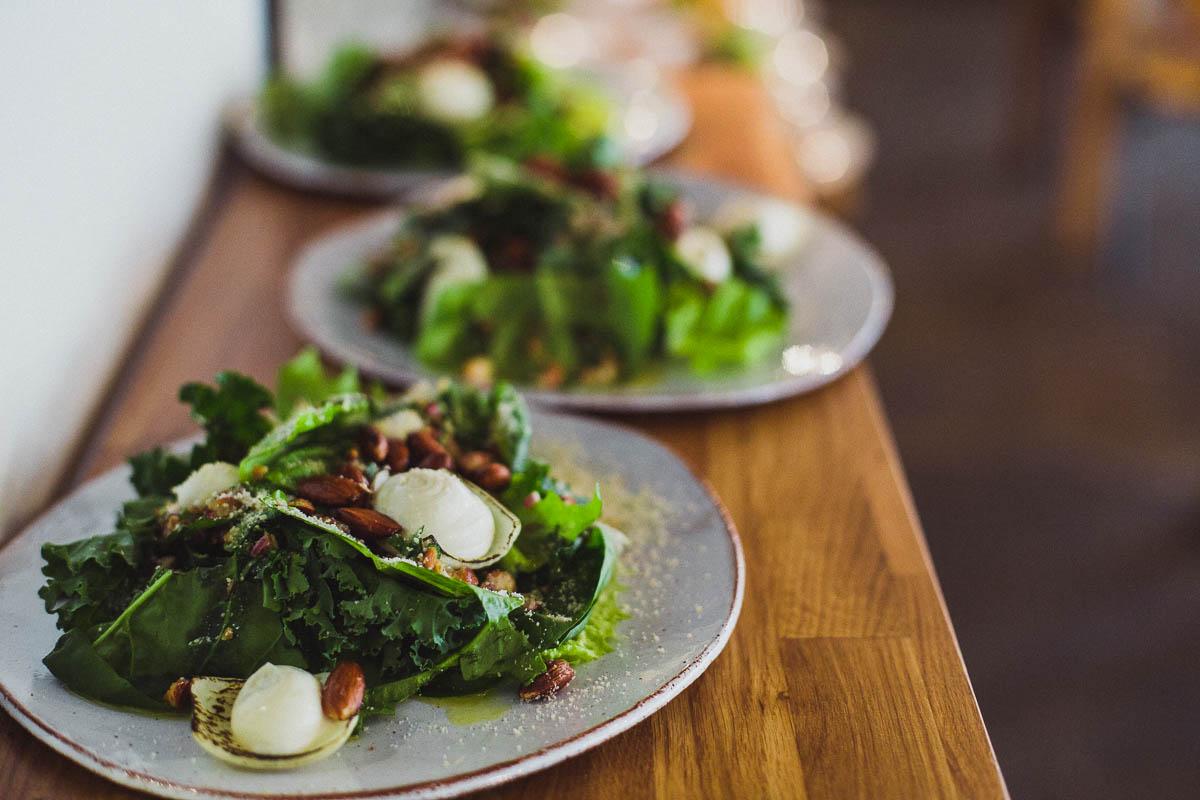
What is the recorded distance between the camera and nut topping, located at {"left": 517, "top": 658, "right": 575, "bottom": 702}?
860mm

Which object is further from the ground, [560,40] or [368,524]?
[368,524]

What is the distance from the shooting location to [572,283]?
4.70 ft

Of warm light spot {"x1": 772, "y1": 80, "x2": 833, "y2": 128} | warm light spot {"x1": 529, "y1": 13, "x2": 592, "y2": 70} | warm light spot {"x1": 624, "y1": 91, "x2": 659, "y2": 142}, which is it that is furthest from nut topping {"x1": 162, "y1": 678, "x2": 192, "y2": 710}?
warm light spot {"x1": 772, "y1": 80, "x2": 833, "y2": 128}

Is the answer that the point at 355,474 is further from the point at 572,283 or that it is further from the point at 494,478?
the point at 572,283

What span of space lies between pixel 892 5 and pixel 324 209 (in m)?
6.73

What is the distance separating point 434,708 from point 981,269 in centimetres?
383

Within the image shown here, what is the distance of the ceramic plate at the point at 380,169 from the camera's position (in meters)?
1.91

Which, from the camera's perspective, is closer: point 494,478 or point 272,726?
point 272,726

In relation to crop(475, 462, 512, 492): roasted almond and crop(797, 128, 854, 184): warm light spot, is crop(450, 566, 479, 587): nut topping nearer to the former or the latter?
crop(475, 462, 512, 492): roasted almond

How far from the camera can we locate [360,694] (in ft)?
2.71

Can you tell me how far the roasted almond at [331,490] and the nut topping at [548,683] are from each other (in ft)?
0.62

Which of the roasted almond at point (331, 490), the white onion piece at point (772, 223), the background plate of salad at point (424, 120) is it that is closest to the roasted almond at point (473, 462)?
the roasted almond at point (331, 490)

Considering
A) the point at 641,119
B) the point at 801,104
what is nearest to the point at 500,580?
the point at 641,119

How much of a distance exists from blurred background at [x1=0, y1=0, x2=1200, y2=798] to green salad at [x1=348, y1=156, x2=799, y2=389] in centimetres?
34
